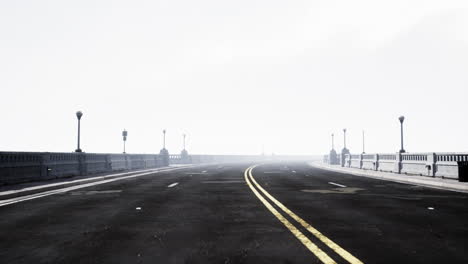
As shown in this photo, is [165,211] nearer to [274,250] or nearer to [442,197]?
[274,250]

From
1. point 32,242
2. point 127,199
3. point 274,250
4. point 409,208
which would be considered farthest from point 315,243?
point 127,199

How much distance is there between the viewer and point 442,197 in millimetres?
12289

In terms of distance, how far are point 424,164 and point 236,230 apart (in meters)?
18.4

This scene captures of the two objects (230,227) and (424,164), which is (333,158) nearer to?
(424,164)

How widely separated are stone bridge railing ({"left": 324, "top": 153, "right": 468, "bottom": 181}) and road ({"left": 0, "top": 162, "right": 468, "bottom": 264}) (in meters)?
7.93

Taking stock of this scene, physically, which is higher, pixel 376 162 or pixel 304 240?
pixel 376 162

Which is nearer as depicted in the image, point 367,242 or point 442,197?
point 367,242

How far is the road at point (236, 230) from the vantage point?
5.28 meters

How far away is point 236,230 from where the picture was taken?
23.0 feet

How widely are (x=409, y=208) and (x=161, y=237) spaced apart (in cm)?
639

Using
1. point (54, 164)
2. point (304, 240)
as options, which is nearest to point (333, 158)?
point (54, 164)

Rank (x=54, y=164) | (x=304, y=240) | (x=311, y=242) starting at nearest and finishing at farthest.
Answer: (x=311, y=242), (x=304, y=240), (x=54, y=164)

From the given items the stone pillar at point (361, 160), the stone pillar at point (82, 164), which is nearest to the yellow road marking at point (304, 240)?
the stone pillar at point (82, 164)

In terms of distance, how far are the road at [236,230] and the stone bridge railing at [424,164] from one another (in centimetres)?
793
